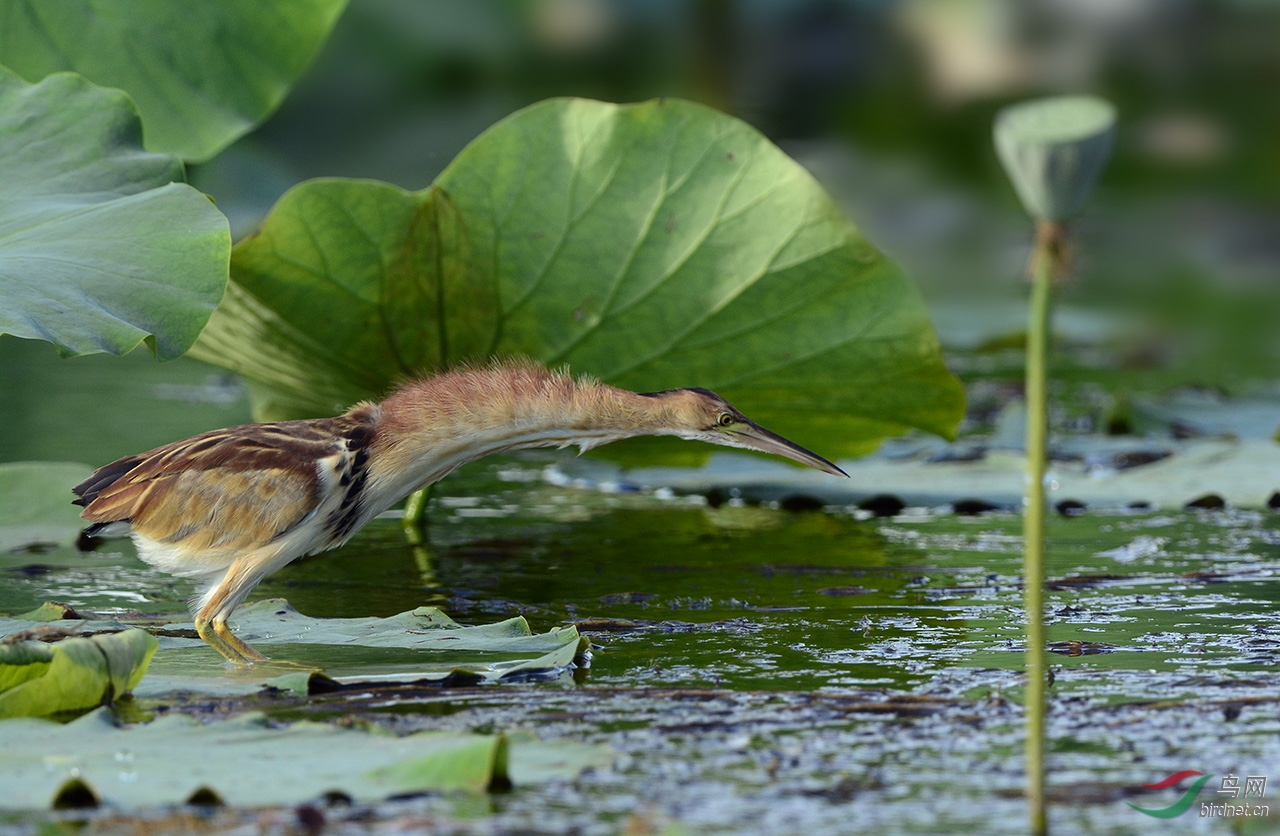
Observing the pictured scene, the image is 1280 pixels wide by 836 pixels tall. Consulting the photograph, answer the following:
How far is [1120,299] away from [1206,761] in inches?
341

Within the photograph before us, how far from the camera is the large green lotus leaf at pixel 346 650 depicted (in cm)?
275

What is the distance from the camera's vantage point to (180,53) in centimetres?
484

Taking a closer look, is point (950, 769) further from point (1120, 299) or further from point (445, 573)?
point (1120, 299)

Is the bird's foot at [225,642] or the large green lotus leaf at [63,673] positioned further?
the bird's foot at [225,642]

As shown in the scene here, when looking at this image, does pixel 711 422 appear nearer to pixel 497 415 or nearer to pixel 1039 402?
pixel 497 415

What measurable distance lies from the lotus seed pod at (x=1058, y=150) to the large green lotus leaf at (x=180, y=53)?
344 centimetres

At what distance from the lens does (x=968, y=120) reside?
41.4ft

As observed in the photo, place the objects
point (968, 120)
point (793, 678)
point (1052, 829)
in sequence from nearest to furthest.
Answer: point (1052, 829)
point (793, 678)
point (968, 120)

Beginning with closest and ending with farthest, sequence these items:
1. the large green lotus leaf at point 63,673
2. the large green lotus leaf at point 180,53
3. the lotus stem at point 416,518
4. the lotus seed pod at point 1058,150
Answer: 1. the lotus seed pod at point 1058,150
2. the large green lotus leaf at point 63,673
3. the lotus stem at point 416,518
4. the large green lotus leaf at point 180,53

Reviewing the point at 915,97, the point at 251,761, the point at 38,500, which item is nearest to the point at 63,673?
the point at 251,761

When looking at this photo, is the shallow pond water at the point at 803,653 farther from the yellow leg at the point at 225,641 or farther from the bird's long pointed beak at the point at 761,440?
the bird's long pointed beak at the point at 761,440

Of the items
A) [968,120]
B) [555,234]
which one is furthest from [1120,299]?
[555,234]

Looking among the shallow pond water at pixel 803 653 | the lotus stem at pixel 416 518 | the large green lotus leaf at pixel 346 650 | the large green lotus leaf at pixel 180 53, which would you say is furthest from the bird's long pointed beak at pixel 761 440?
the large green lotus leaf at pixel 180 53

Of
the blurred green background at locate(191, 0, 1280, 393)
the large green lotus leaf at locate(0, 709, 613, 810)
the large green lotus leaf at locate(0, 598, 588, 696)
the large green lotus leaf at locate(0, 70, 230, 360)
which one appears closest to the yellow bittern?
the large green lotus leaf at locate(0, 598, 588, 696)
